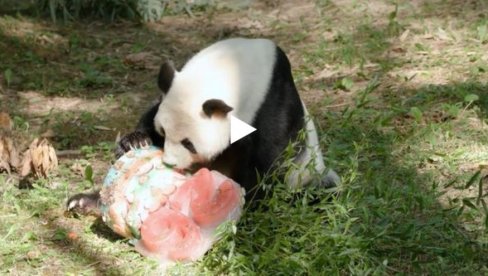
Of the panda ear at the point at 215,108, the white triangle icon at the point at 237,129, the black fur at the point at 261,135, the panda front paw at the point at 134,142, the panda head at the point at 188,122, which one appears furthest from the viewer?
the panda front paw at the point at 134,142

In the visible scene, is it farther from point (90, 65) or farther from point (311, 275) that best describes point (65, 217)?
point (90, 65)

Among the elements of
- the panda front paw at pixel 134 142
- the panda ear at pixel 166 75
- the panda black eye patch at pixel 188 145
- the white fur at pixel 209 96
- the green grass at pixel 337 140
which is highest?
the panda ear at pixel 166 75

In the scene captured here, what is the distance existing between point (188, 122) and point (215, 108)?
16cm

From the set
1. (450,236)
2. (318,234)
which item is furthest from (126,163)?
(450,236)

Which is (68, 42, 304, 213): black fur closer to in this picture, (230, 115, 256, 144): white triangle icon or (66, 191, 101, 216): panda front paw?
(230, 115, 256, 144): white triangle icon

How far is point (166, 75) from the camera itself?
4.40m

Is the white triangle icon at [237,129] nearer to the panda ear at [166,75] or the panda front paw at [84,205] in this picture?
the panda ear at [166,75]

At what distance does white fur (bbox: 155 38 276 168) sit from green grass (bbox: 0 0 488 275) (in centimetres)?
43

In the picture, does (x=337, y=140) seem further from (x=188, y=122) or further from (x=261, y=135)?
(x=188, y=122)

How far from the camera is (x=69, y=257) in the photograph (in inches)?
170

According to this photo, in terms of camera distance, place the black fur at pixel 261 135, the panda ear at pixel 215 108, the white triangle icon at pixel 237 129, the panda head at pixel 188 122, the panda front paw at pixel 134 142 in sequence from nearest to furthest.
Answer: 1. the panda ear at pixel 215 108
2. the panda head at pixel 188 122
3. the white triangle icon at pixel 237 129
4. the black fur at pixel 261 135
5. the panda front paw at pixel 134 142

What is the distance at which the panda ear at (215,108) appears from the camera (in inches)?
165

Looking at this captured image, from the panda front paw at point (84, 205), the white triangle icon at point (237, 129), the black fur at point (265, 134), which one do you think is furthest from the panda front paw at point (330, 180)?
the panda front paw at point (84, 205)

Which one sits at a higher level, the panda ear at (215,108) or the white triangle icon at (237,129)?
the panda ear at (215,108)
